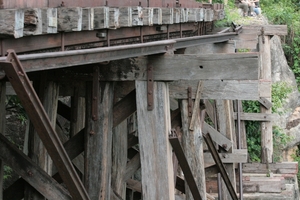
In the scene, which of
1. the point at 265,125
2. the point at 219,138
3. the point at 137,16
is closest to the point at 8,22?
the point at 137,16

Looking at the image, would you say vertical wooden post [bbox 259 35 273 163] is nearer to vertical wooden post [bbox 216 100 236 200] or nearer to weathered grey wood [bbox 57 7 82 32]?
vertical wooden post [bbox 216 100 236 200]

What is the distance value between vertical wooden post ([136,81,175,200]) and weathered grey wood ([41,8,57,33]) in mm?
990

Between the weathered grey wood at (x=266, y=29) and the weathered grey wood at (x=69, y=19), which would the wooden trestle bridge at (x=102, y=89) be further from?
the weathered grey wood at (x=266, y=29)

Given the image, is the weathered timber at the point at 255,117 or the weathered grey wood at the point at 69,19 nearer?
the weathered grey wood at the point at 69,19

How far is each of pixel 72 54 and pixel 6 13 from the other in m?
0.43

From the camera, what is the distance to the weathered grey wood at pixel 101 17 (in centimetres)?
536

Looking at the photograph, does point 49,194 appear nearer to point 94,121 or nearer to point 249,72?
point 94,121

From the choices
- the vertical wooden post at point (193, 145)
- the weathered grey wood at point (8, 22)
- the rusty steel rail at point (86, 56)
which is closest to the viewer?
the rusty steel rail at point (86, 56)

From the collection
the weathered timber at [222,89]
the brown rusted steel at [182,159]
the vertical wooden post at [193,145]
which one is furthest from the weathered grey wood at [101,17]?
the vertical wooden post at [193,145]

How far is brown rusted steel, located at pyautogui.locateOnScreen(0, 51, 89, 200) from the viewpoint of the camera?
339 centimetres

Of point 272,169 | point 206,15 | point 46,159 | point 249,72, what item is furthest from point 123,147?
point 206,15

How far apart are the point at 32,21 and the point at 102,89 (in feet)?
4.34

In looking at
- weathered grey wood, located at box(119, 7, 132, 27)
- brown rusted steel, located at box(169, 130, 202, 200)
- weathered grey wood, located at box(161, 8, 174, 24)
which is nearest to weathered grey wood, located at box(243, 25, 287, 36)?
weathered grey wood, located at box(161, 8, 174, 24)

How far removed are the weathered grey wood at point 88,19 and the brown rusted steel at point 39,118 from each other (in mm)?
1320
